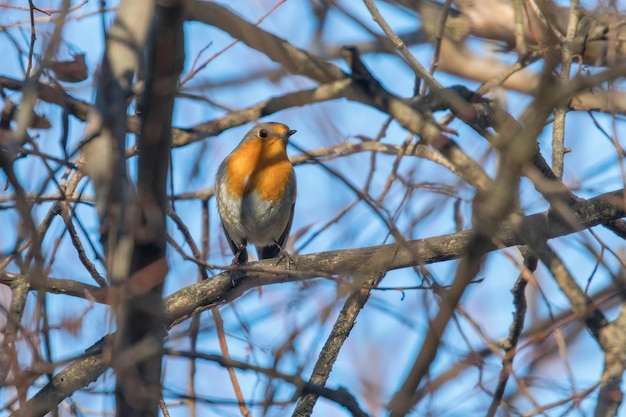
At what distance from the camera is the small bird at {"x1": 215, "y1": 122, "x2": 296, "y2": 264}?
18.1 ft

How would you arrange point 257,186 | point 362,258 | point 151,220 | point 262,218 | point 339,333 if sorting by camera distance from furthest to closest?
point 262,218 < point 257,186 < point 339,333 < point 362,258 < point 151,220

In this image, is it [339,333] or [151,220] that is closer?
[151,220]

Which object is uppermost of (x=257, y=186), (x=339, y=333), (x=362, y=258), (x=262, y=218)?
(x=257, y=186)

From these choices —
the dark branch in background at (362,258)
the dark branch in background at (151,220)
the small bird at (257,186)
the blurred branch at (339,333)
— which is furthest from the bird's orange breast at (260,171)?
the dark branch in background at (151,220)

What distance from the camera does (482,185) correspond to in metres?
3.25

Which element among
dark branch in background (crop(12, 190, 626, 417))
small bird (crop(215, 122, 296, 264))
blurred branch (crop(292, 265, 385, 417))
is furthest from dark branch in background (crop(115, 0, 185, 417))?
small bird (crop(215, 122, 296, 264))

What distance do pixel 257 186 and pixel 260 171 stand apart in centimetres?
12

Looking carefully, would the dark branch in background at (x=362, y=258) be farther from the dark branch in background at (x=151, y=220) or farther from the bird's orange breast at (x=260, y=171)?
the bird's orange breast at (x=260, y=171)

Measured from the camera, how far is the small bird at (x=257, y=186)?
5531mm

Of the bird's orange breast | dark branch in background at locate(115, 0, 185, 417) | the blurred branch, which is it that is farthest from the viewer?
the bird's orange breast

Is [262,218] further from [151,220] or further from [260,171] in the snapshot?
[151,220]

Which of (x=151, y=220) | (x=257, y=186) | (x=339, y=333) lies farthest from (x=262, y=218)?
(x=151, y=220)

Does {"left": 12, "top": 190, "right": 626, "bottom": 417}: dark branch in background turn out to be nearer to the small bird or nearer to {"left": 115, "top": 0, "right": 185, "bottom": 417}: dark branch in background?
{"left": 115, "top": 0, "right": 185, "bottom": 417}: dark branch in background

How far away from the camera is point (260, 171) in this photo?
5.54 m
